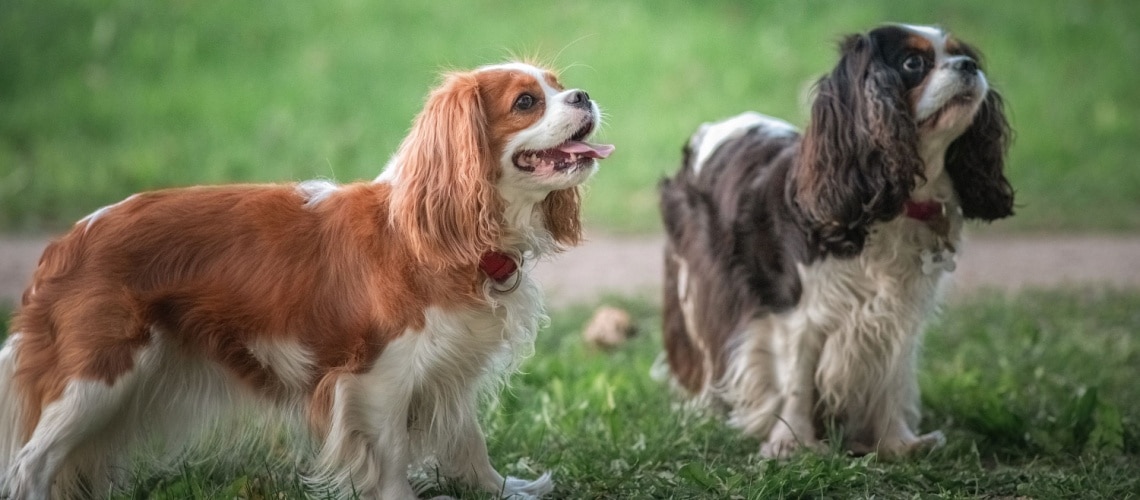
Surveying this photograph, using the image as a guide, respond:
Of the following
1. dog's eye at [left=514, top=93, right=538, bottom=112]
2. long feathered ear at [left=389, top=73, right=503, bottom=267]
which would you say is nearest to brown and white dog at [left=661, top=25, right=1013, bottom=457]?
dog's eye at [left=514, top=93, right=538, bottom=112]

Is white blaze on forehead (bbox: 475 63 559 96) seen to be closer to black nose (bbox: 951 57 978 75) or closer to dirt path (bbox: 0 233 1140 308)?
black nose (bbox: 951 57 978 75)

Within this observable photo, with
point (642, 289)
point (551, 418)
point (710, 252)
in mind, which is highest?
point (710, 252)

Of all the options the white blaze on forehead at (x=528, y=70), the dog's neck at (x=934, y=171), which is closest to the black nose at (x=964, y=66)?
the dog's neck at (x=934, y=171)

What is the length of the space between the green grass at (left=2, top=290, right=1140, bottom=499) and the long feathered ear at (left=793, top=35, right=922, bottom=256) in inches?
34.4

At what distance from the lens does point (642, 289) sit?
29.8ft

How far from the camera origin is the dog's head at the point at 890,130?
5043 millimetres

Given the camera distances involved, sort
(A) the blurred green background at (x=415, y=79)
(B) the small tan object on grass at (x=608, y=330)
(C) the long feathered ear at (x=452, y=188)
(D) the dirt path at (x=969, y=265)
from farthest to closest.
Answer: (A) the blurred green background at (x=415, y=79)
(D) the dirt path at (x=969, y=265)
(B) the small tan object on grass at (x=608, y=330)
(C) the long feathered ear at (x=452, y=188)

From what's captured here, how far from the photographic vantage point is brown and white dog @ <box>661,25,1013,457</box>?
201 inches

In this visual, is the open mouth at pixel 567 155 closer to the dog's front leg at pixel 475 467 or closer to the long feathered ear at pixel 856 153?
the dog's front leg at pixel 475 467

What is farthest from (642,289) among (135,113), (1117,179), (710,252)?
(135,113)

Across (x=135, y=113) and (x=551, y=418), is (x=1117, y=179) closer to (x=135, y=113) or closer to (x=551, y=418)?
(x=551, y=418)

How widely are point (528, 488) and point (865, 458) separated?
1132 millimetres

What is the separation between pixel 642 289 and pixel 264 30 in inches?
240

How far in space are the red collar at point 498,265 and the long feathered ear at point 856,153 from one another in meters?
1.36
